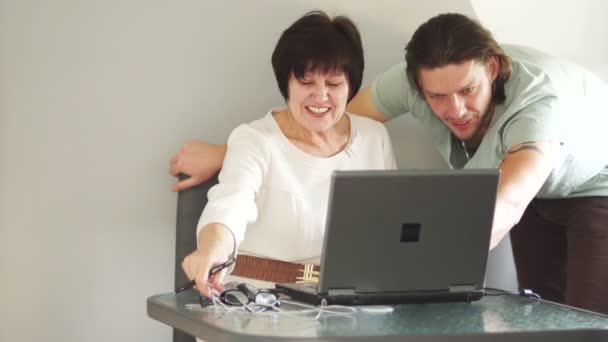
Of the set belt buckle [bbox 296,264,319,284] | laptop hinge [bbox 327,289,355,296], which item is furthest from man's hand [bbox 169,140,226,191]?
laptop hinge [bbox 327,289,355,296]

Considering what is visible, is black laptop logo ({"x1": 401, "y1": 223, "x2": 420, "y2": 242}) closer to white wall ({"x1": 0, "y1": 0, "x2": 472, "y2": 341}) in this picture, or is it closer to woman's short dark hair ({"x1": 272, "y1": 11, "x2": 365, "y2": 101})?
woman's short dark hair ({"x1": 272, "y1": 11, "x2": 365, "y2": 101})

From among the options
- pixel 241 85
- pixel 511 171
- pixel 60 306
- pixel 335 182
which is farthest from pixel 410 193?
pixel 60 306

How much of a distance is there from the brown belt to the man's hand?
10.1 inches

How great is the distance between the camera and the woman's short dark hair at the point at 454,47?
178cm

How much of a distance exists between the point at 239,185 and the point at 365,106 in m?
0.53

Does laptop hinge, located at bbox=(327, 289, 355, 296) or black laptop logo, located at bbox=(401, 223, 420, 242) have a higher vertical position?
black laptop logo, located at bbox=(401, 223, 420, 242)

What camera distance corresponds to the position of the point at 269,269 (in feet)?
5.99

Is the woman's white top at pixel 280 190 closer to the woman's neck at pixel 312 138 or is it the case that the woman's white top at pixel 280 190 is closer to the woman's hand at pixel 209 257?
the woman's neck at pixel 312 138

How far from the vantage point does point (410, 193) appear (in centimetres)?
128

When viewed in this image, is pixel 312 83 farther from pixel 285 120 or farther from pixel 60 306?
pixel 60 306

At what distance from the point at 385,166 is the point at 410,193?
2.32ft

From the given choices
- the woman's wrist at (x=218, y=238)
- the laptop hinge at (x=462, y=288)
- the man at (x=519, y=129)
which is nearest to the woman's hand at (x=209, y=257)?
the woman's wrist at (x=218, y=238)

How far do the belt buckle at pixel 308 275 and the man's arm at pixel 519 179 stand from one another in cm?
41

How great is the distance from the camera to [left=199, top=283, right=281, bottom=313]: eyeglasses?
4.23 feet
